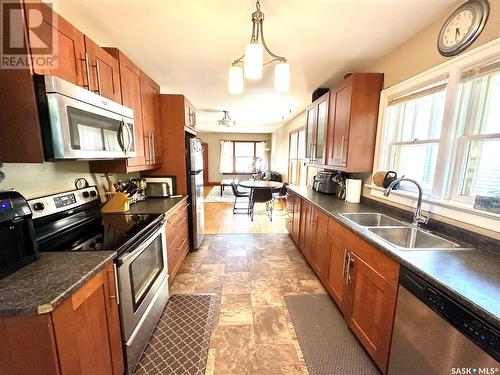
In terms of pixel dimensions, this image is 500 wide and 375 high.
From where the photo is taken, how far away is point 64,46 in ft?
4.13

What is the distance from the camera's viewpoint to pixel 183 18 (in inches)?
62.9

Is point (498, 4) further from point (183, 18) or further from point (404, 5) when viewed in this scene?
point (183, 18)

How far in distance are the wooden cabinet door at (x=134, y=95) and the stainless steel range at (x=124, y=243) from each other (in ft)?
1.72

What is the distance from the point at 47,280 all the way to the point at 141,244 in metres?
0.58

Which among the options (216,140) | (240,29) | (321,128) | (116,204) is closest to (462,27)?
(240,29)

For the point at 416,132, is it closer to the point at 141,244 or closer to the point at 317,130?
the point at 317,130

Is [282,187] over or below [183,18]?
below

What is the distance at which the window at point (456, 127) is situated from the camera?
1.34 m

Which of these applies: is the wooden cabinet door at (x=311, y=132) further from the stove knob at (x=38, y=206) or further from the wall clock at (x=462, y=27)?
the stove knob at (x=38, y=206)

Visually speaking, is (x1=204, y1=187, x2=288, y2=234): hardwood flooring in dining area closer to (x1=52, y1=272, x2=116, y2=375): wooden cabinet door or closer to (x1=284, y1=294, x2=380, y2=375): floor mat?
(x1=284, y1=294, x2=380, y2=375): floor mat

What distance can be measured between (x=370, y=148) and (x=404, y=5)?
123 centimetres

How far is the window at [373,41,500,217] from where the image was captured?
1344 millimetres

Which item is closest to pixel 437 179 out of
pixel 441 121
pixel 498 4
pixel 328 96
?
pixel 441 121

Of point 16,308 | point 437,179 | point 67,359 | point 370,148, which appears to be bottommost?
point 67,359
